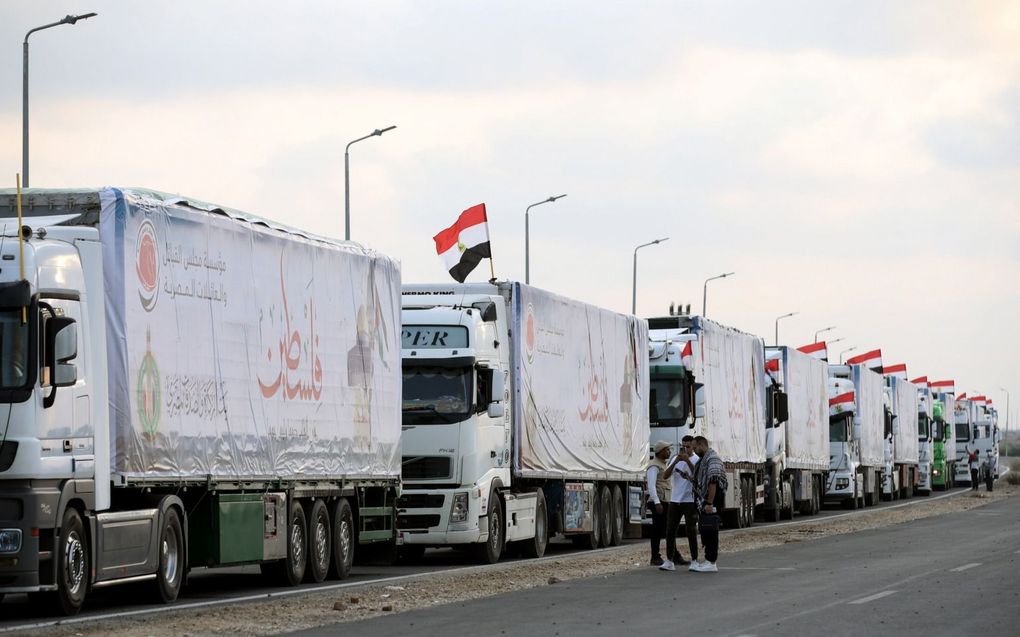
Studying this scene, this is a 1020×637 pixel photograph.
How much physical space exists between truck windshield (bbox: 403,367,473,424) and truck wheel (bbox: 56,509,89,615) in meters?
9.44

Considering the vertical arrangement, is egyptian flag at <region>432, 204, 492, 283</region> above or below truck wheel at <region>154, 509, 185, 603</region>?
above

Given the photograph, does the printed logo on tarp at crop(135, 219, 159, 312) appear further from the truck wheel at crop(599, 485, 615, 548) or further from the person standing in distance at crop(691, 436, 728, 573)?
the truck wheel at crop(599, 485, 615, 548)

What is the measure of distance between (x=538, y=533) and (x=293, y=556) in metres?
7.87

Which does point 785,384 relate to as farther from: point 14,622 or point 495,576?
point 14,622

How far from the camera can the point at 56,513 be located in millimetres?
16828

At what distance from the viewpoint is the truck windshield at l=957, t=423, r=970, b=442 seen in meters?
89.0

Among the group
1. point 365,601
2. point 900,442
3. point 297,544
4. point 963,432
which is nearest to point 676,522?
point 297,544

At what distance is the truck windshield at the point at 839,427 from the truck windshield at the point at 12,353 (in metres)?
41.1

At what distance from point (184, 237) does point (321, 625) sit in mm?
4735

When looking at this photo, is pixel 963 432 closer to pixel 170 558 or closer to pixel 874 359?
pixel 874 359

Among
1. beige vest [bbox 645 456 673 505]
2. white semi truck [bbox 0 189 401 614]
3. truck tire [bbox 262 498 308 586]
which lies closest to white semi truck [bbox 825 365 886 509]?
beige vest [bbox 645 456 673 505]

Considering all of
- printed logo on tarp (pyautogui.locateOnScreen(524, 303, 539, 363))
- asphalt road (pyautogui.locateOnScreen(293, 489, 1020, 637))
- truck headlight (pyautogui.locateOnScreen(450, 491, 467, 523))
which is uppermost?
printed logo on tarp (pyautogui.locateOnScreen(524, 303, 539, 363))

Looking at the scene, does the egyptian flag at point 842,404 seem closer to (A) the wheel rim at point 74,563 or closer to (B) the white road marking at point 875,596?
(B) the white road marking at point 875,596

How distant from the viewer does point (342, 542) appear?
2397 centimetres
